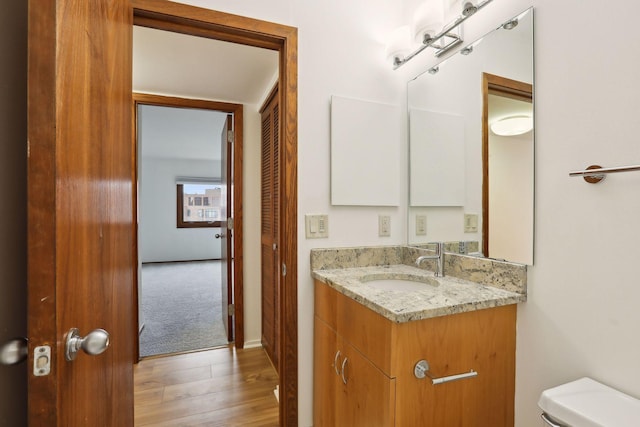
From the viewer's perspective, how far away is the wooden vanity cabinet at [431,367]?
0.96 meters

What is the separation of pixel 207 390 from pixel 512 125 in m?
2.29

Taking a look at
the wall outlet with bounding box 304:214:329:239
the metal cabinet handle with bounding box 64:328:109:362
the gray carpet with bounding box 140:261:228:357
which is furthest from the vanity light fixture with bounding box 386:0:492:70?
the gray carpet with bounding box 140:261:228:357

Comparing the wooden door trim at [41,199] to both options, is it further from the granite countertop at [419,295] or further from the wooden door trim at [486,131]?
the wooden door trim at [486,131]

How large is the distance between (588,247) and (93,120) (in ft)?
4.71

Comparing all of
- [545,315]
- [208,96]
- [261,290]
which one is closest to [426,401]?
[545,315]

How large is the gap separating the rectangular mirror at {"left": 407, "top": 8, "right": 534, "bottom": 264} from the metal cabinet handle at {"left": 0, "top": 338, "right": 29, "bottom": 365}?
1.41 metres

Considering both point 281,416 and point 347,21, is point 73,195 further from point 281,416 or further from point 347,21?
point 347,21

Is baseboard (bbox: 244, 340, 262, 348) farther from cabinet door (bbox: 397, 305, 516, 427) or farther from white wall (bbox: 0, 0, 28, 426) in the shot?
white wall (bbox: 0, 0, 28, 426)

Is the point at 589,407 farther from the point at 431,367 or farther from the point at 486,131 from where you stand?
the point at 486,131

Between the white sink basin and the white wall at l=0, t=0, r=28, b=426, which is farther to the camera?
the white sink basin

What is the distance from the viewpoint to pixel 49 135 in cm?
56

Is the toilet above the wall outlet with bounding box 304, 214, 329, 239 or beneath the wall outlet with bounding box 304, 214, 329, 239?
beneath

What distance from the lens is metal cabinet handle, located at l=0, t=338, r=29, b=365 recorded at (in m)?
0.56

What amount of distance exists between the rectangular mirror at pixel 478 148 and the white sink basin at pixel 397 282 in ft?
0.73
